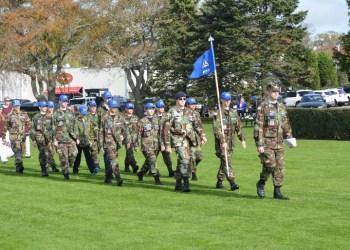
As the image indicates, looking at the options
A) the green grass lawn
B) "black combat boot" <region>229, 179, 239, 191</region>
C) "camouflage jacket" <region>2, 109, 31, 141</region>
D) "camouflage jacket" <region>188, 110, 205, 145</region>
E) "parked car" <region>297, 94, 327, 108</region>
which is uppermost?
"parked car" <region>297, 94, 327, 108</region>

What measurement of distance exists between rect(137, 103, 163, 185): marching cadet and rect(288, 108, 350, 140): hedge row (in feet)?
51.3

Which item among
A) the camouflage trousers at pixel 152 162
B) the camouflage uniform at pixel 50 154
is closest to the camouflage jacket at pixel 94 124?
the camouflage uniform at pixel 50 154

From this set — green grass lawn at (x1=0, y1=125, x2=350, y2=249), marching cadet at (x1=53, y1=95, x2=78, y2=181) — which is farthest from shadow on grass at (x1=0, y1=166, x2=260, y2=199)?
marching cadet at (x1=53, y1=95, x2=78, y2=181)

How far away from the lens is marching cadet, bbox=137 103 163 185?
17.0 metres

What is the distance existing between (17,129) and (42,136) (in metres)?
1.51

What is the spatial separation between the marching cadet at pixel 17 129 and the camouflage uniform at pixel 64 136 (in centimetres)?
176

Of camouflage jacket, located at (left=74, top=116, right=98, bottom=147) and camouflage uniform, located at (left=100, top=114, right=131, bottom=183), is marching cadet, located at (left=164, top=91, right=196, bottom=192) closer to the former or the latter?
camouflage uniform, located at (left=100, top=114, right=131, bottom=183)

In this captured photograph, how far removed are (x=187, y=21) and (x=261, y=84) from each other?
7982mm

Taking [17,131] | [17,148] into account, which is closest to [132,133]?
[17,148]

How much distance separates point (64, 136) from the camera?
61.7 feet

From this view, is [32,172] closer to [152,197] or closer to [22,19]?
[152,197]

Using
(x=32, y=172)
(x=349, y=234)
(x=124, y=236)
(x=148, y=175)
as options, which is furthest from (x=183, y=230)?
(x=32, y=172)

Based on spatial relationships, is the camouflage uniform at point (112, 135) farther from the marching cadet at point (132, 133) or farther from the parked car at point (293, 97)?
the parked car at point (293, 97)

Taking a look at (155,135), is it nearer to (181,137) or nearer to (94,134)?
(181,137)
